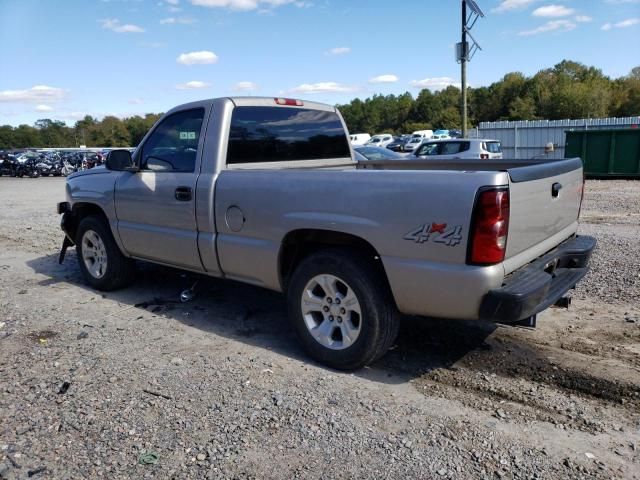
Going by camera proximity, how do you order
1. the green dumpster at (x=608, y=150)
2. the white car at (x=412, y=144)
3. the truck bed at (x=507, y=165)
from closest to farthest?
1. the truck bed at (x=507, y=165)
2. the green dumpster at (x=608, y=150)
3. the white car at (x=412, y=144)

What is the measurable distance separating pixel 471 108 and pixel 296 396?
98.7 m

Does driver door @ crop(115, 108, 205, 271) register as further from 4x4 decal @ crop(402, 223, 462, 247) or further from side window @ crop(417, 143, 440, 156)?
side window @ crop(417, 143, 440, 156)

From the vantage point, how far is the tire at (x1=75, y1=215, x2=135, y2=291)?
19.6 ft

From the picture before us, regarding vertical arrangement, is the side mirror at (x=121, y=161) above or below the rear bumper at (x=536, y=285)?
above

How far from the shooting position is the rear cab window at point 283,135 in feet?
15.8

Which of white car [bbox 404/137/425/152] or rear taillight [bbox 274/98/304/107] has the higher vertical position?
rear taillight [bbox 274/98/304/107]

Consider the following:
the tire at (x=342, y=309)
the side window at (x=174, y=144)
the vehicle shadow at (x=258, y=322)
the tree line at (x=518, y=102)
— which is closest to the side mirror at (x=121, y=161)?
the side window at (x=174, y=144)

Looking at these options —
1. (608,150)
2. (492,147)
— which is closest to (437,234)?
(492,147)

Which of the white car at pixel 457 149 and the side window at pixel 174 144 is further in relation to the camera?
the white car at pixel 457 149

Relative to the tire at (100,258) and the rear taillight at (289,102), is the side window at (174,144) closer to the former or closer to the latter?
the rear taillight at (289,102)

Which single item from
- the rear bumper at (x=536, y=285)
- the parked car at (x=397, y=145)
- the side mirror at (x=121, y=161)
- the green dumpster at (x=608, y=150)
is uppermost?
the side mirror at (x=121, y=161)

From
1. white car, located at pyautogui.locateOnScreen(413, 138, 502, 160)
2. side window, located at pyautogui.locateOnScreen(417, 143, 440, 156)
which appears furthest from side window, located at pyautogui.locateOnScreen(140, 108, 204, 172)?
side window, located at pyautogui.locateOnScreen(417, 143, 440, 156)

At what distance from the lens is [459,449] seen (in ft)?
9.75

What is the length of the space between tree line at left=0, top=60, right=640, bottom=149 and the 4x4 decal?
61007 millimetres
